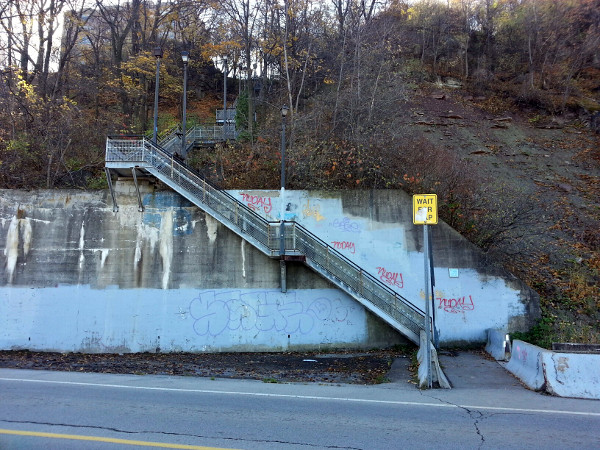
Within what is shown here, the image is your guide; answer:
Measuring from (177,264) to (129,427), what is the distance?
388 inches

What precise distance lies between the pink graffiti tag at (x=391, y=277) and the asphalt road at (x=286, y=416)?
570cm

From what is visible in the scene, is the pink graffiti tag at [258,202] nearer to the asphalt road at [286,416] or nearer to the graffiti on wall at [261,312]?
the graffiti on wall at [261,312]

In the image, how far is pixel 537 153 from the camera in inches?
924

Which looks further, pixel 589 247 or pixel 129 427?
pixel 589 247

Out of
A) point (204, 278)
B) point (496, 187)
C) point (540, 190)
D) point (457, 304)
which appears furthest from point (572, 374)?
point (540, 190)

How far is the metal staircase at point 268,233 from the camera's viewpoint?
1386cm

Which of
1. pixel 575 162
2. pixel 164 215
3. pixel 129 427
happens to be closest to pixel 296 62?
pixel 164 215

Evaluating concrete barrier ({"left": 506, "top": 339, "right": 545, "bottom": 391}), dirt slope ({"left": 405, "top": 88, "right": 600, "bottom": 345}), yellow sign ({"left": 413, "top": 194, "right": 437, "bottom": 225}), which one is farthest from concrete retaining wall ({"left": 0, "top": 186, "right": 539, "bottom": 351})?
yellow sign ({"left": 413, "top": 194, "right": 437, "bottom": 225})

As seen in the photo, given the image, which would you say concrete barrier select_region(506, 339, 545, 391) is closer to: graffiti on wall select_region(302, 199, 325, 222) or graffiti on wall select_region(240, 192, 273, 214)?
graffiti on wall select_region(302, 199, 325, 222)

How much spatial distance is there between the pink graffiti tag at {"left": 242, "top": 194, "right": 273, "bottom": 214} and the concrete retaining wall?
41mm

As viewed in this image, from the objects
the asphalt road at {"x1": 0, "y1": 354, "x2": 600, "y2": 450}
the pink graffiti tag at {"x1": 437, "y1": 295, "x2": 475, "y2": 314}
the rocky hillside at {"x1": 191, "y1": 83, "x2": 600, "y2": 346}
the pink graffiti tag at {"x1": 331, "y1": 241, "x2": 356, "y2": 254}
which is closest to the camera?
the asphalt road at {"x1": 0, "y1": 354, "x2": 600, "y2": 450}

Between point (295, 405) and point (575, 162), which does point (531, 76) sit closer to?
point (575, 162)

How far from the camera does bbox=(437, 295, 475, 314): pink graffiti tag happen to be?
1473 centimetres

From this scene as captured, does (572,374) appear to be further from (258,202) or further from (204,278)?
(204,278)
